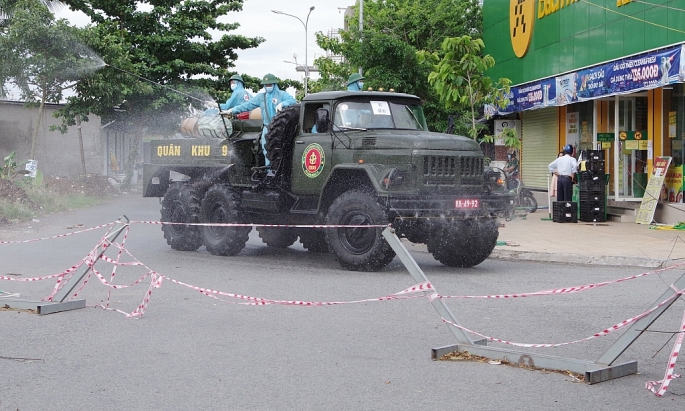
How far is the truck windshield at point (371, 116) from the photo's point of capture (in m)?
12.6

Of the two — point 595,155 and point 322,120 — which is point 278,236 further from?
point 595,155

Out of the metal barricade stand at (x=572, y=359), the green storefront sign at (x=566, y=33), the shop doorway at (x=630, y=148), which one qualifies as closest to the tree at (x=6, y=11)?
the green storefront sign at (x=566, y=33)

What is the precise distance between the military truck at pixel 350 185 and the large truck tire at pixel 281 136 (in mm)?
15

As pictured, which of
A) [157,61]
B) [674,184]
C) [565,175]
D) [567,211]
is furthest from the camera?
[157,61]

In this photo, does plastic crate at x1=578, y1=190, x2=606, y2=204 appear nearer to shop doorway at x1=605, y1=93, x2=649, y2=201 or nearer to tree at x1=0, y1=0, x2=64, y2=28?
shop doorway at x1=605, y1=93, x2=649, y2=201

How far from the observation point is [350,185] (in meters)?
12.3

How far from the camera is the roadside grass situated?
20.4 m

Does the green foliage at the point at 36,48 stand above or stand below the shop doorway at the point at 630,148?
above

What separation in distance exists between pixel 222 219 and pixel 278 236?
1.23 meters

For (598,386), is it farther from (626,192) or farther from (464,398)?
(626,192)

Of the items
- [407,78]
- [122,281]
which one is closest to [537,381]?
[122,281]

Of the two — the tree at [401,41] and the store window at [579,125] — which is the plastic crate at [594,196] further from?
the tree at [401,41]

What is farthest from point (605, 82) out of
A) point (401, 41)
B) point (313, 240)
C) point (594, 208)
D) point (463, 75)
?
point (401, 41)

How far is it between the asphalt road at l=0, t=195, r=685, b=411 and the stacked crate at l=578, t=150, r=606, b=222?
7669mm
